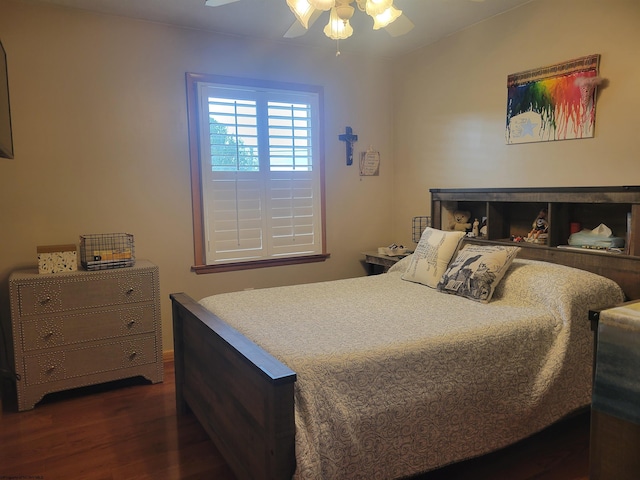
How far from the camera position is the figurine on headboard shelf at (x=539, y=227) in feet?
10.1

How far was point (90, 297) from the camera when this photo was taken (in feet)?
9.64

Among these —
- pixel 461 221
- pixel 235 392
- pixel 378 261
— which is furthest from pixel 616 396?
pixel 378 261

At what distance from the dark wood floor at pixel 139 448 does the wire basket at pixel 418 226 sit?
6.31 feet

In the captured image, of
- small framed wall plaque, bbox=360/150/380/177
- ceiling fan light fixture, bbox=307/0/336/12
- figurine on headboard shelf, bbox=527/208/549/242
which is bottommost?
figurine on headboard shelf, bbox=527/208/549/242

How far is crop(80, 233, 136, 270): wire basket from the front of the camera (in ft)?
9.88

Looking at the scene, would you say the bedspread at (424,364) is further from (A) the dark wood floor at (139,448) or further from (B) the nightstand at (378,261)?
(B) the nightstand at (378,261)

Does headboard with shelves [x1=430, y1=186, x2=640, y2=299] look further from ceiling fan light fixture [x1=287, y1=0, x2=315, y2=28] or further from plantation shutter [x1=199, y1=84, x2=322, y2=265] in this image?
ceiling fan light fixture [x1=287, y1=0, x2=315, y2=28]

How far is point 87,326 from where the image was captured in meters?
2.94

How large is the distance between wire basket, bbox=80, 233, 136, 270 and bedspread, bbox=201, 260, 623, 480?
31.5 inches

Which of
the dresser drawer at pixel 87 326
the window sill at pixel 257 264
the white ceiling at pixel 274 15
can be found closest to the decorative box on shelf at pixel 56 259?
the dresser drawer at pixel 87 326

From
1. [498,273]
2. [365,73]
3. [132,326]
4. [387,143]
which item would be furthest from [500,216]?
[132,326]

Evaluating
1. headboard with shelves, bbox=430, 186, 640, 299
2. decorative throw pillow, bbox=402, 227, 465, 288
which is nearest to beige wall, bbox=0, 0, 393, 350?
decorative throw pillow, bbox=402, 227, 465, 288

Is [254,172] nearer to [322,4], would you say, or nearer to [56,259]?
[56,259]

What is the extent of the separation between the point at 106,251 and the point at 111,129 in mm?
875
